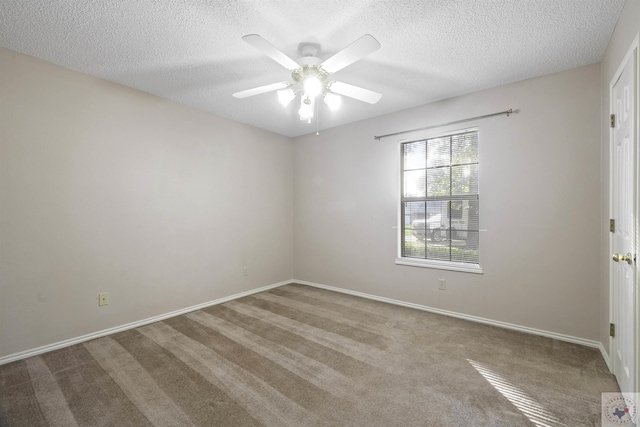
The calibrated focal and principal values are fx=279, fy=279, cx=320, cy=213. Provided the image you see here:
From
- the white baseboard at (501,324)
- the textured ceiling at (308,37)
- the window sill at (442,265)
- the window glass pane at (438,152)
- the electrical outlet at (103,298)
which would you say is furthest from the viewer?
the window glass pane at (438,152)

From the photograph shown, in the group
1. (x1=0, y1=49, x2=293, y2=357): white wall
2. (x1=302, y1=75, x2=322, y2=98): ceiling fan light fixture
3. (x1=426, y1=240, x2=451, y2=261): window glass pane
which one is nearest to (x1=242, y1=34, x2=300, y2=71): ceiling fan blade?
(x1=302, y1=75, x2=322, y2=98): ceiling fan light fixture

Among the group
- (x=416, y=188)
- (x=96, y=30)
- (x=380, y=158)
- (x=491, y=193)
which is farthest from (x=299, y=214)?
(x=96, y=30)

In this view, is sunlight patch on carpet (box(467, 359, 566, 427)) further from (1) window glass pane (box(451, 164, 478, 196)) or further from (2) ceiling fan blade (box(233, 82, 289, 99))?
(2) ceiling fan blade (box(233, 82, 289, 99))

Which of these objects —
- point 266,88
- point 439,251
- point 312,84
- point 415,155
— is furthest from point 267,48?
point 439,251

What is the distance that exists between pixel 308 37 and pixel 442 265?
9.06ft

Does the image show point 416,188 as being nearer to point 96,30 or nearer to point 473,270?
point 473,270

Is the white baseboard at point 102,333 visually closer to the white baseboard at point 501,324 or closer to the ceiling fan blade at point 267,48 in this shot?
the white baseboard at point 501,324

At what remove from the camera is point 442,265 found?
130 inches

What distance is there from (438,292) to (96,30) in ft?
13.2

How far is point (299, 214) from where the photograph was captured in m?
4.79

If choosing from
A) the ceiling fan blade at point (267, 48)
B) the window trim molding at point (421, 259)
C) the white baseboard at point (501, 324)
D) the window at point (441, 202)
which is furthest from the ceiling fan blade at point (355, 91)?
the white baseboard at point (501, 324)

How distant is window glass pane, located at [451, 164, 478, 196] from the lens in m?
3.17

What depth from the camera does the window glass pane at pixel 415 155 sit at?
3553mm

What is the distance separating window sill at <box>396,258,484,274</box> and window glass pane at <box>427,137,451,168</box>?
119 centimetres
